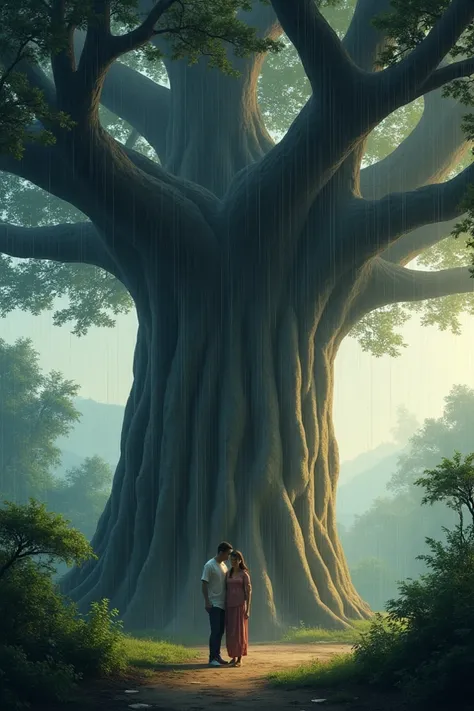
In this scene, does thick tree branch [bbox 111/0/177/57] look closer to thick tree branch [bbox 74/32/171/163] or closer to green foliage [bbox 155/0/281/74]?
green foliage [bbox 155/0/281/74]

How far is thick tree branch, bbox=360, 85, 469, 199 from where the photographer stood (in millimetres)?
23516

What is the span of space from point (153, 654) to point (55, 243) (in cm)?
1184

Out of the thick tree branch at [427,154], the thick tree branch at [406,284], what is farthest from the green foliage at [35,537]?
the thick tree branch at [427,154]

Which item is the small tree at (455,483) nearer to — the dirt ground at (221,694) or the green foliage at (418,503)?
the dirt ground at (221,694)

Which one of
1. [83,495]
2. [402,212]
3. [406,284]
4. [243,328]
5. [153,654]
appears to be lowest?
[153,654]

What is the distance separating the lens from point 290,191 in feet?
60.9

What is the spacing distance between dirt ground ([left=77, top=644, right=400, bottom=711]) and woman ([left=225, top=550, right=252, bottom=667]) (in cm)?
28

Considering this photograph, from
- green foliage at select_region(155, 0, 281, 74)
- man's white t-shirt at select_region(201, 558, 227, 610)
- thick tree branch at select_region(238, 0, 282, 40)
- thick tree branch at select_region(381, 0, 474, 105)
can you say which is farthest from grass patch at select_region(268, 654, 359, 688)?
thick tree branch at select_region(238, 0, 282, 40)

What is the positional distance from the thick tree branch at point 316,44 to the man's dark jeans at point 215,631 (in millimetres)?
7838

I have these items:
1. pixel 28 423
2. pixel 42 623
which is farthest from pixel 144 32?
pixel 28 423

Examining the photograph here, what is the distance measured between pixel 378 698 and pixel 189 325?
1067 cm

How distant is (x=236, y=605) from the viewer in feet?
43.4

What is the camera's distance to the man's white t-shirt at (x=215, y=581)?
13195 mm

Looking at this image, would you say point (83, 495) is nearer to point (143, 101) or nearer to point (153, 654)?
point (143, 101)
